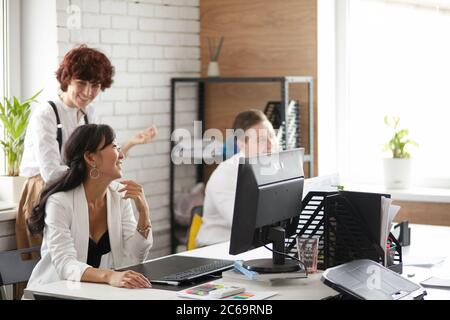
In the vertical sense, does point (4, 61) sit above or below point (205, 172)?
above

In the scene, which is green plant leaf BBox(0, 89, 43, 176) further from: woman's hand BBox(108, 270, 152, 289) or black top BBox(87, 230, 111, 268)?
woman's hand BBox(108, 270, 152, 289)

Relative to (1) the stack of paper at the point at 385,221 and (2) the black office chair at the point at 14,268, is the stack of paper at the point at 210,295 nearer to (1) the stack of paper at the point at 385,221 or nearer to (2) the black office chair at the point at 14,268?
(1) the stack of paper at the point at 385,221

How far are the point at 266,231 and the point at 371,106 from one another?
2.38 meters

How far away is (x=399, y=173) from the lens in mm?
4754

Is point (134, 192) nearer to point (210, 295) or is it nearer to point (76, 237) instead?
point (76, 237)

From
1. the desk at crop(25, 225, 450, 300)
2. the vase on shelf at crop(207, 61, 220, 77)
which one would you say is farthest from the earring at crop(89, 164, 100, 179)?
the vase on shelf at crop(207, 61, 220, 77)

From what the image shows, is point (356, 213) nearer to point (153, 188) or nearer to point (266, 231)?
point (266, 231)

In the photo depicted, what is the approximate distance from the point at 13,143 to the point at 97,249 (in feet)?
3.55

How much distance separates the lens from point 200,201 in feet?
16.8

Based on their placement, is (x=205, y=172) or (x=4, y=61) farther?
(x=205, y=172)

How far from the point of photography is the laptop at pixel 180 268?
2.84 m

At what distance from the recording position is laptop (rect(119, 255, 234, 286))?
9.32 feet

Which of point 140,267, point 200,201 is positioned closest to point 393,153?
point 200,201

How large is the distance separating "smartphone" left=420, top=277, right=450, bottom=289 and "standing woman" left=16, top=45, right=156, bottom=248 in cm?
178
